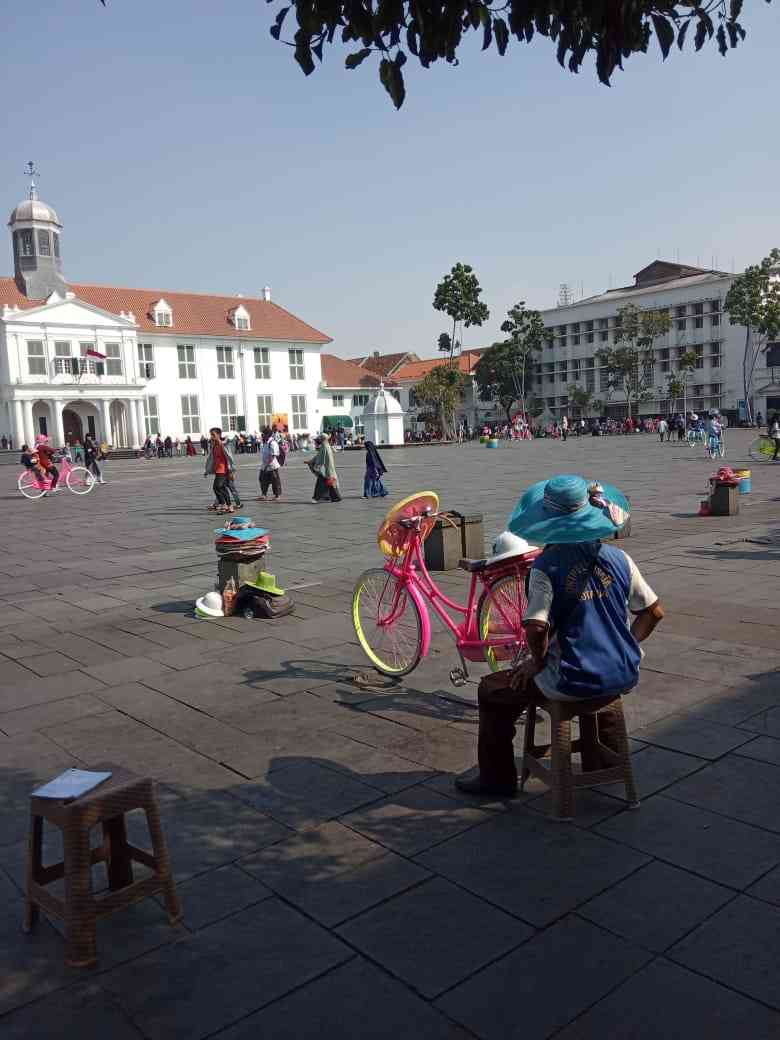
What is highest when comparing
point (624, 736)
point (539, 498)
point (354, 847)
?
point (539, 498)

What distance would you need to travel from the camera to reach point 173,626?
755cm

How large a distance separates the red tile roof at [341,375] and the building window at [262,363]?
572 centimetres


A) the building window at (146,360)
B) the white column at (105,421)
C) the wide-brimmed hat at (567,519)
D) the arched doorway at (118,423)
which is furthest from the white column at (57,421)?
the wide-brimmed hat at (567,519)

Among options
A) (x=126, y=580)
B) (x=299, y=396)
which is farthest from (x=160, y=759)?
(x=299, y=396)

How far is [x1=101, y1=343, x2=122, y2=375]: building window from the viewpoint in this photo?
178 ft

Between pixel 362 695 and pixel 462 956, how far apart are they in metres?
2.73

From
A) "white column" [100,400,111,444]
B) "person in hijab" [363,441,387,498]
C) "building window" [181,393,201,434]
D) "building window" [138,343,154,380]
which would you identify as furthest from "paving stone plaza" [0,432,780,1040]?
"building window" [181,393,201,434]

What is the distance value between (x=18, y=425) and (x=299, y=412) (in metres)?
21.4

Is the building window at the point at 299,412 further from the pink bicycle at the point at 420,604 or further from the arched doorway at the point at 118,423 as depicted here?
the pink bicycle at the point at 420,604

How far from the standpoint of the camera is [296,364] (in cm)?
6575

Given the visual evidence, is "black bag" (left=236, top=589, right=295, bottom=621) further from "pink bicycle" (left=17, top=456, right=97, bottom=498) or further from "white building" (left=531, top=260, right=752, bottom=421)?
"white building" (left=531, top=260, right=752, bottom=421)

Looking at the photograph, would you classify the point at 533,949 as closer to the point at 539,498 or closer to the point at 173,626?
the point at 539,498

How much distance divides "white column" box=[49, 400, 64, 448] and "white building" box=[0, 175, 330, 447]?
0.06 m

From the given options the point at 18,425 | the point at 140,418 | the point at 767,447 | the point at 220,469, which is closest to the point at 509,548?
the point at 220,469
